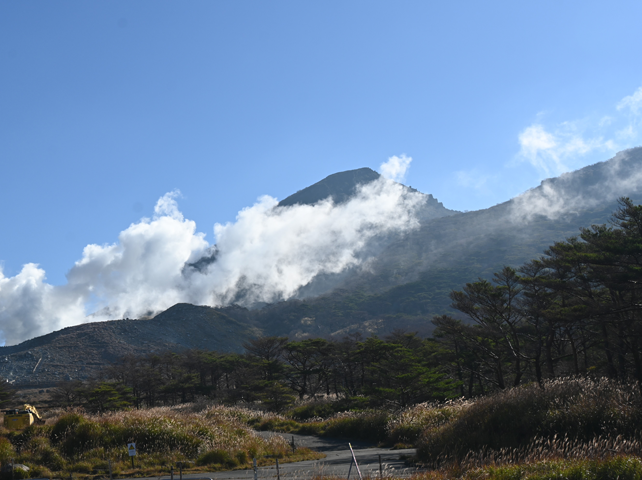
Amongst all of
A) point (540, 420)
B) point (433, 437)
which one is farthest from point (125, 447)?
point (540, 420)

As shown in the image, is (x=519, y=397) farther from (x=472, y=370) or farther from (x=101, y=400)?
(x=101, y=400)

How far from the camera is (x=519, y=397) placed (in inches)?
616

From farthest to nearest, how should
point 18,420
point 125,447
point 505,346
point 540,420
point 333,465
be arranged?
point 505,346
point 18,420
point 125,447
point 333,465
point 540,420

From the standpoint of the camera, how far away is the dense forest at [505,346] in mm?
20531

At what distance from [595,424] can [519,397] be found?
9.38 ft

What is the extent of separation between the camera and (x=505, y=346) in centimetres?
3300

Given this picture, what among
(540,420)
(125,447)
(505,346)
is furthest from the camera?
(505,346)

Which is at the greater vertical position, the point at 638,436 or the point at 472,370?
the point at 638,436

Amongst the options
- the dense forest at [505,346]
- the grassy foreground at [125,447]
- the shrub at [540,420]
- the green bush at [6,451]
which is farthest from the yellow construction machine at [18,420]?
the dense forest at [505,346]

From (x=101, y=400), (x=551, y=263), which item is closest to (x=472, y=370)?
(x=551, y=263)

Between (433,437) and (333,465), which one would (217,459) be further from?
(433,437)

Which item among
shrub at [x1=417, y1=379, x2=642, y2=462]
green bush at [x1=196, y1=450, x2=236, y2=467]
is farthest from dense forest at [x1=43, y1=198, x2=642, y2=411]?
green bush at [x1=196, y1=450, x2=236, y2=467]

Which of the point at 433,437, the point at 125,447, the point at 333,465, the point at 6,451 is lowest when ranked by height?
the point at 333,465

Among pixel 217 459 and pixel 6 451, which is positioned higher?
pixel 6 451
